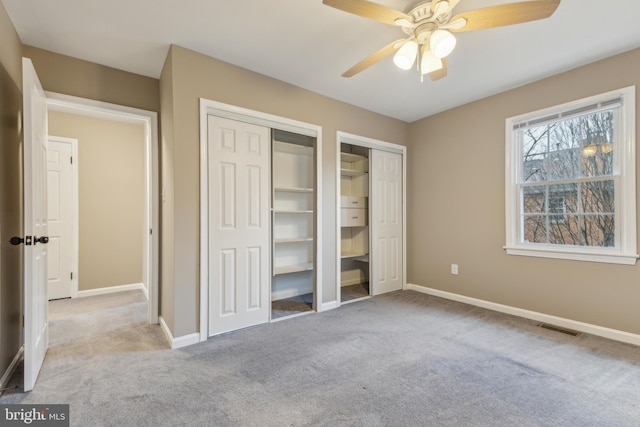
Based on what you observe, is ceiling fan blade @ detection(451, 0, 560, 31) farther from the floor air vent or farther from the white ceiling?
the floor air vent

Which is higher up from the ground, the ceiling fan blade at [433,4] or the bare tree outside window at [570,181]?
the ceiling fan blade at [433,4]

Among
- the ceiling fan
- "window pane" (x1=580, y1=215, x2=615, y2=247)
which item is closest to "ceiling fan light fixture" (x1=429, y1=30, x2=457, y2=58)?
the ceiling fan

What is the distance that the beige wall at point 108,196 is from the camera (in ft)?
13.0

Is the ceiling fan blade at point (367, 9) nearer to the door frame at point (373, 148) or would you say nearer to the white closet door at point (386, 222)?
the door frame at point (373, 148)

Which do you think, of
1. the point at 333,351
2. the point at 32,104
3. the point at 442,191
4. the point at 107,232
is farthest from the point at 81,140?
the point at 442,191

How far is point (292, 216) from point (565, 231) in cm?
306

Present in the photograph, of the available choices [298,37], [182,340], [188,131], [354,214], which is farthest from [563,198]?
[182,340]

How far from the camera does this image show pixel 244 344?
8.11 feet

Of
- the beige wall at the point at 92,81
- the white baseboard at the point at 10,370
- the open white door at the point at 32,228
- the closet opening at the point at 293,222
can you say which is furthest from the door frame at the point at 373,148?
the white baseboard at the point at 10,370

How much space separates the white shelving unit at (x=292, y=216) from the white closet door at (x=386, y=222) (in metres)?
0.89

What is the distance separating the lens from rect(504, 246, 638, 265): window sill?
2521 millimetres

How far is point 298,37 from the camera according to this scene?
2.32 meters

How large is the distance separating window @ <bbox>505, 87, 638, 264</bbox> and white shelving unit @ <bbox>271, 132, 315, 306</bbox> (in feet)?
7.96

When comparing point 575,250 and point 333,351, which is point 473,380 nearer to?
point 333,351
